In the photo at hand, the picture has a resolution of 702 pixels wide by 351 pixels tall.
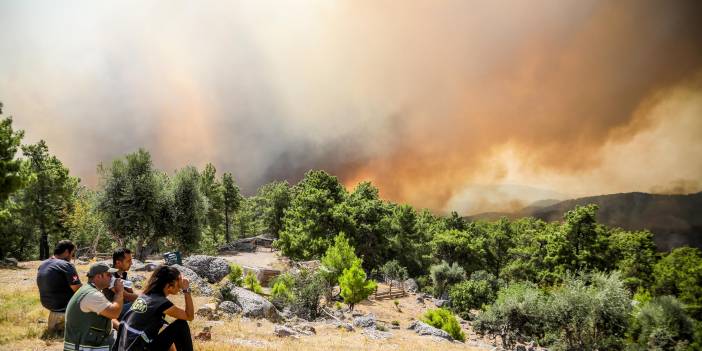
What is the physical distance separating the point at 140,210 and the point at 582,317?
46.7 meters

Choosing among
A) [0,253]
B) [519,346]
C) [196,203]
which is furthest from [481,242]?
[0,253]

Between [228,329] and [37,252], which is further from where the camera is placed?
[37,252]

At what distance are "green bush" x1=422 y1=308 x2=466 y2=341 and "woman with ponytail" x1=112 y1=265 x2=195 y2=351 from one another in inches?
1231

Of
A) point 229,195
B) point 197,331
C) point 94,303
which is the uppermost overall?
point 229,195

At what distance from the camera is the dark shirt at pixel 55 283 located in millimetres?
7625

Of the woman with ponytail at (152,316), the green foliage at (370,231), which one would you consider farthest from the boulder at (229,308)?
the green foliage at (370,231)

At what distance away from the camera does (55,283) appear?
7645mm

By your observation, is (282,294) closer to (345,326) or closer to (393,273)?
(345,326)

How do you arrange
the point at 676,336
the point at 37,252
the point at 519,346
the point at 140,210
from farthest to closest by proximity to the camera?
the point at 37,252 → the point at 140,210 → the point at 519,346 → the point at 676,336

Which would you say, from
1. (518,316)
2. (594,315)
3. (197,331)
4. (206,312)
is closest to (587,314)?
(594,315)

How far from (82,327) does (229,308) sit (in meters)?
17.6

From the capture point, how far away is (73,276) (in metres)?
7.85

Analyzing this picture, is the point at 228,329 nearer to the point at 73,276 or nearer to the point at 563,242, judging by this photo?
the point at 73,276

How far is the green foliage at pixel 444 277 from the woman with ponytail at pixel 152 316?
60.4 meters
